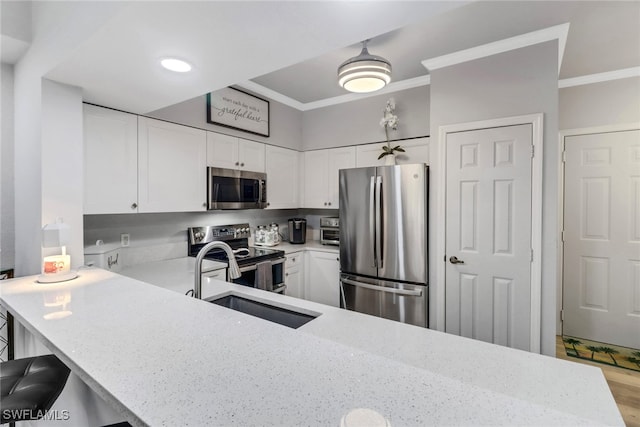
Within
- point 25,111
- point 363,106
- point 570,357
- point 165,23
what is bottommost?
point 570,357

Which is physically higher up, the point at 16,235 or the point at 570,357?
the point at 16,235

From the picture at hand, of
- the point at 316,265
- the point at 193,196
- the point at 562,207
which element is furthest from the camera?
the point at 316,265

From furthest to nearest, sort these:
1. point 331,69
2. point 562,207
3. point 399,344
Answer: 1. point 562,207
2. point 331,69
3. point 399,344

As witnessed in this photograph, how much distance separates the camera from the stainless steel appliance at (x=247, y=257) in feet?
8.96

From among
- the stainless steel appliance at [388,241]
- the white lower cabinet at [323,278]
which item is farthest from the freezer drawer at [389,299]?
the white lower cabinet at [323,278]

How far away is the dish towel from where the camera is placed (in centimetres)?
279

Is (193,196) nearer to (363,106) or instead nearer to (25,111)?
→ (25,111)

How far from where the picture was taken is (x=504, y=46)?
228 centimetres

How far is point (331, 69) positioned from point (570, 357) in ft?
11.3

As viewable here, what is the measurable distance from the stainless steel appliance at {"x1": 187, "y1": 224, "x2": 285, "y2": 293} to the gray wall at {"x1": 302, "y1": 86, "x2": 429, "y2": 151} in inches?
61.4

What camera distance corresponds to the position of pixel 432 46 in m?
2.39

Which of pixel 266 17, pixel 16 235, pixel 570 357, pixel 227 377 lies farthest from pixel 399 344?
pixel 570 357

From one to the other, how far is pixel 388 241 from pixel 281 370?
2072 millimetres

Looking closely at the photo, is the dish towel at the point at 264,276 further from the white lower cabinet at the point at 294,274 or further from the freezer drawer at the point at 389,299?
the freezer drawer at the point at 389,299
